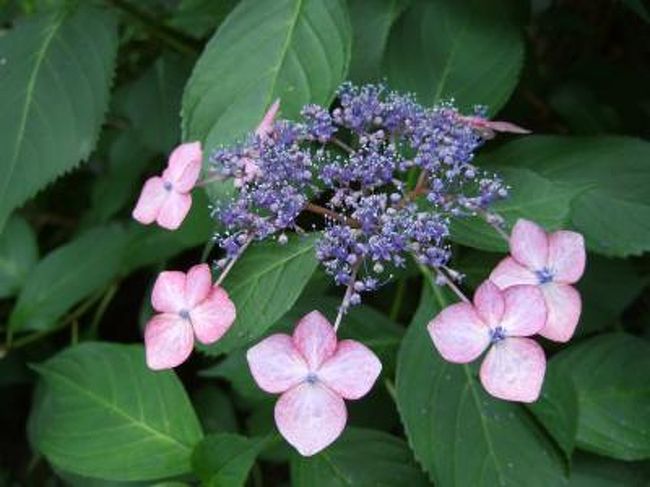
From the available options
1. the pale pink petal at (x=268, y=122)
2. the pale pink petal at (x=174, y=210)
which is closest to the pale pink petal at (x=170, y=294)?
→ the pale pink petal at (x=174, y=210)

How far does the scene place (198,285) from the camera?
1.06 m

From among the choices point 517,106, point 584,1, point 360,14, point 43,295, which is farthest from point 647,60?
point 43,295

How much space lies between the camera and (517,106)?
72.3 inches

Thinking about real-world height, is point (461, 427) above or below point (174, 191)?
below

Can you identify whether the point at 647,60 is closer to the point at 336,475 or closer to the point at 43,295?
the point at 336,475

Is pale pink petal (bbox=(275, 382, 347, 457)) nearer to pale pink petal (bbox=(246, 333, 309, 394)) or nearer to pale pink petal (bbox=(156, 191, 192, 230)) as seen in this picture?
pale pink petal (bbox=(246, 333, 309, 394))

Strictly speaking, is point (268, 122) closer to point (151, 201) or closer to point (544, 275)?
point (151, 201)

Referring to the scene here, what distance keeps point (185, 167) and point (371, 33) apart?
480 millimetres

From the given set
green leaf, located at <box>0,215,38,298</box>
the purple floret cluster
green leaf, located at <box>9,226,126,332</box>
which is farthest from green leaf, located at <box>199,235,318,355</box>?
green leaf, located at <box>0,215,38,298</box>

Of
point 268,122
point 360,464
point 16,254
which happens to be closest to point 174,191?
point 268,122

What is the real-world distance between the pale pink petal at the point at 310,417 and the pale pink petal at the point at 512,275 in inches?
8.9

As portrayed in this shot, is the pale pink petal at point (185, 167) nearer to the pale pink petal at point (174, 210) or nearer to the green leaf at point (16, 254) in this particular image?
the pale pink petal at point (174, 210)

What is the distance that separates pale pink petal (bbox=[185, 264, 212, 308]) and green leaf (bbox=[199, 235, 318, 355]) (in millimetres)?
98

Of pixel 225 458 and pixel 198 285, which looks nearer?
pixel 198 285
